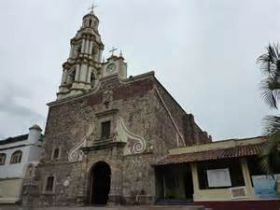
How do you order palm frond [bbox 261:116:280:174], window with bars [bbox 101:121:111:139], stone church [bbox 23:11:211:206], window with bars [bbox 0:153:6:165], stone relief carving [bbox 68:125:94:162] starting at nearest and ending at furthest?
1. palm frond [bbox 261:116:280:174]
2. stone church [bbox 23:11:211:206]
3. window with bars [bbox 101:121:111:139]
4. stone relief carving [bbox 68:125:94:162]
5. window with bars [bbox 0:153:6:165]

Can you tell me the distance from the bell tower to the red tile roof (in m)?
12.3

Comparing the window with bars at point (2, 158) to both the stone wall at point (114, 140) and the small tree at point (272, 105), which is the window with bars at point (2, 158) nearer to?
the stone wall at point (114, 140)

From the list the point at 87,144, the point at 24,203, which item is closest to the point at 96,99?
the point at 87,144

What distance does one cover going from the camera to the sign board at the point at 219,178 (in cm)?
1254

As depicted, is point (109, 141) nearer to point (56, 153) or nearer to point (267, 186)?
point (56, 153)

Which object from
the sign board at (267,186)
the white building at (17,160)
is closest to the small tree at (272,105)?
the sign board at (267,186)

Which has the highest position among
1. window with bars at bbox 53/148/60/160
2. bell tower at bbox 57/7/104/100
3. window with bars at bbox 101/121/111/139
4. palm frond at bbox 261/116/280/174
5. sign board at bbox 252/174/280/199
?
bell tower at bbox 57/7/104/100

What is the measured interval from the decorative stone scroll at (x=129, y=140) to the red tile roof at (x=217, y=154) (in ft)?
5.00

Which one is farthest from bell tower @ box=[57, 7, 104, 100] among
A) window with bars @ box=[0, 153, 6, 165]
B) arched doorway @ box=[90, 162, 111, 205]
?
arched doorway @ box=[90, 162, 111, 205]

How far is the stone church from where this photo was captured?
14578 mm

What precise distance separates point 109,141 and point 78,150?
111 inches

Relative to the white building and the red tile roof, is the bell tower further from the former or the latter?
the red tile roof

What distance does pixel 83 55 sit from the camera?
2606 cm

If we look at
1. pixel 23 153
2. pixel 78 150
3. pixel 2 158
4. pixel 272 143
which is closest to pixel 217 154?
pixel 272 143
